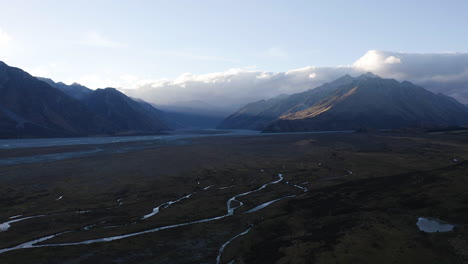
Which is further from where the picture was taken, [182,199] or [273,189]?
[273,189]

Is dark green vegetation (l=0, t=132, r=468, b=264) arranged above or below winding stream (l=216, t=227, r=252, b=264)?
above

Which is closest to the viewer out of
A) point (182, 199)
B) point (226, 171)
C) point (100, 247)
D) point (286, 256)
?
point (286, 256)

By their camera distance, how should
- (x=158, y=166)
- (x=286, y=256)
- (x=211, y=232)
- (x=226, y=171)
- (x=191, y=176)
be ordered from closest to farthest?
(x=286, y=256), (x=211, y=232), (x=191, y=176), (x=226, y=171), (x=158, y=166)

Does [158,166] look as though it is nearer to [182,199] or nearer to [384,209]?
[182,199]

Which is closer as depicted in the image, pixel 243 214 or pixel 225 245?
pixel 225 245

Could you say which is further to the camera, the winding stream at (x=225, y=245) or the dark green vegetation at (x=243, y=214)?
the winding stream at (x=225, y=245)

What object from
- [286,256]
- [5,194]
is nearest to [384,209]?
[286,256]

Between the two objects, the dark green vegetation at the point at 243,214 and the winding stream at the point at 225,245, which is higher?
the dark green vegetation at the point at 243,214

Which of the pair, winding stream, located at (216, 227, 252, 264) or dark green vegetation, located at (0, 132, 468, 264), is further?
winding stream, located at (216, 227, 252, 264)
